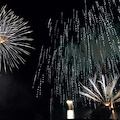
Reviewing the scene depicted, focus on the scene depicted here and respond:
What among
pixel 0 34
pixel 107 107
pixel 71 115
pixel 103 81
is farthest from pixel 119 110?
pixel 0 34

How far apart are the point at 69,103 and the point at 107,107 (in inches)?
735

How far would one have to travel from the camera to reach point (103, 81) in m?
25.5

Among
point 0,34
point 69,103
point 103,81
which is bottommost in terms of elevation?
point 69,103

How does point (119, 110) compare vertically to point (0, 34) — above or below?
below

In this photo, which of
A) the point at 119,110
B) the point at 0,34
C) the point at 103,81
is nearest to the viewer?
the point at 0,34

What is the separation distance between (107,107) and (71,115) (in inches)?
732

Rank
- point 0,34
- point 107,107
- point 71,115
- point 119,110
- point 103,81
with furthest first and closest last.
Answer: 1. point 119,110
2. point 107,107
3. point 103,81
4. point 71,115
5. point 0,34

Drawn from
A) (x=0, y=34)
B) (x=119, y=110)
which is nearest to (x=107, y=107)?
(x=119, y=110)

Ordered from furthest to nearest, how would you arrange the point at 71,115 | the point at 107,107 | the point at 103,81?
the point at 107,107 < the point at 103,81 < the point at 71,115

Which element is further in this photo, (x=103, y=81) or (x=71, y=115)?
(x=103, y=81)

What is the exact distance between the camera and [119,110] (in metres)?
44.8

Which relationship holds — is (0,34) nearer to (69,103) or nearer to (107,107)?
(69,103)

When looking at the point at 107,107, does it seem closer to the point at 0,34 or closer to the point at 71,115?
the point at 71,115

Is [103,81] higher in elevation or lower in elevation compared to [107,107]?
higher
